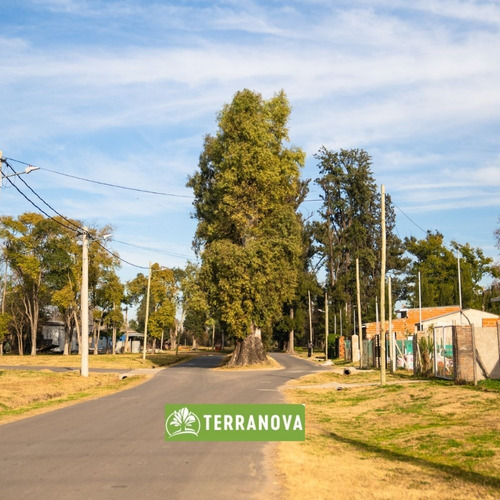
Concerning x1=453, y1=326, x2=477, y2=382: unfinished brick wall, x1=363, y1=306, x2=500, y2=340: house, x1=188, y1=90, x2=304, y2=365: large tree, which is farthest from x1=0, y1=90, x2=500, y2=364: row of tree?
x1=453, y1=326, x2=477, y2=382: unfinished brick wall

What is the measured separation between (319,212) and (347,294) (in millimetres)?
12864

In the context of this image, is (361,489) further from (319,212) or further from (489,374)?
(319,212)

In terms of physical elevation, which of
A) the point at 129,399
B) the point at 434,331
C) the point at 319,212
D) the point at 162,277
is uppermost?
the point at 319,212

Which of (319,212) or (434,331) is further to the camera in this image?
(319,212)

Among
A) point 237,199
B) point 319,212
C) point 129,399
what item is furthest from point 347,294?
point 129,399

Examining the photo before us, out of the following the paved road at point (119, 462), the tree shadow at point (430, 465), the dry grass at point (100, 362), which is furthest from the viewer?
the dry grass at point (100, 362)

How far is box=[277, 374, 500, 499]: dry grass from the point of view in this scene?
28.7 feet

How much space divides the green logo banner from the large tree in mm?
27210

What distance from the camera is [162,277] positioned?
77562 mm

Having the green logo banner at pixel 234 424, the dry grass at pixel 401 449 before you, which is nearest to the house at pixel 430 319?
the dry grass at pixel 401 449

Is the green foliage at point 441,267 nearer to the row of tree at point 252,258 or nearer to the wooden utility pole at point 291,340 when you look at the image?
the row of tree at point 252,258

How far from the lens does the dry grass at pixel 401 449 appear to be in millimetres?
8734

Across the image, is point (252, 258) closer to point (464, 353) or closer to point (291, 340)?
point (464, 353)

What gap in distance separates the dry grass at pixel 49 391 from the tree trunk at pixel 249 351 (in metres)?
13.8
